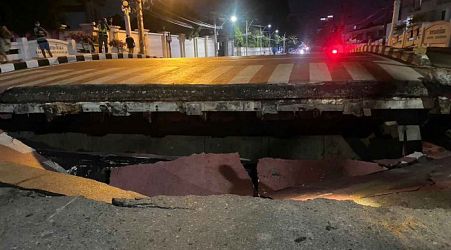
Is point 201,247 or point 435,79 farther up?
point 435,79

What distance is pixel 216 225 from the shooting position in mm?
2309

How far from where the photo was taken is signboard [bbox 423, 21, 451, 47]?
62.0ft

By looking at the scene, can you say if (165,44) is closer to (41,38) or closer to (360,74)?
(41,38)

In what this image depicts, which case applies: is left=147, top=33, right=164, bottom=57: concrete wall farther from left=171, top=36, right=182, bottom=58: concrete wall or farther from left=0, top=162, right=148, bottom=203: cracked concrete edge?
left=0, top=162, right=148, bottom=203: cracked concrete edge

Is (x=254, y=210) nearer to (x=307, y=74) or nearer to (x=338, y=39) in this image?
(x=307, y=74)

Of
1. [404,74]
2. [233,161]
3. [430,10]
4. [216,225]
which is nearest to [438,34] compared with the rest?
[430,10]

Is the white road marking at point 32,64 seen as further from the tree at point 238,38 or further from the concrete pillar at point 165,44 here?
the tree at point 238,38

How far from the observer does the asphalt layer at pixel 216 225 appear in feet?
6.86

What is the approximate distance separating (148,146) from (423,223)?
16.8 ft

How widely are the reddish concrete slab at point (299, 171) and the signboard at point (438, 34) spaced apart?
57.2ft

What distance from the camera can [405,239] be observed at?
6.76 ft

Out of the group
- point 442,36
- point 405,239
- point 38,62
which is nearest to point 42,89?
point 405,239

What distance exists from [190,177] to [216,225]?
336 cm

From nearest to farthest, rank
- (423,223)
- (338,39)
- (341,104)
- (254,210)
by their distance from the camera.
A: (423,223), (254,210), (341,104), (338,39)
